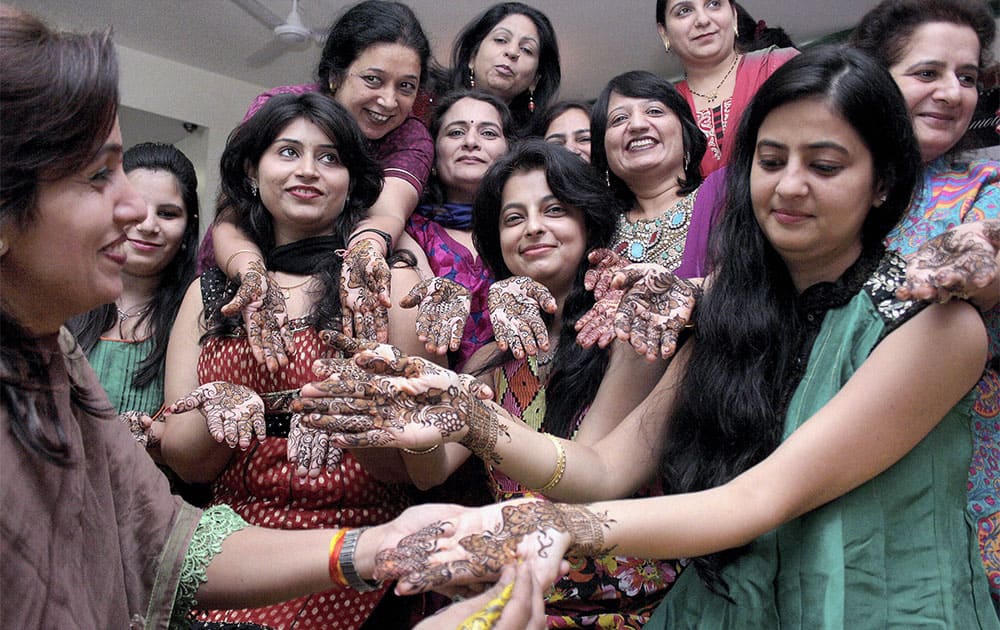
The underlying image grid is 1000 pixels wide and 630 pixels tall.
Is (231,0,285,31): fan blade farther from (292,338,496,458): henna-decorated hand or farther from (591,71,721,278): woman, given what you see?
(292,338,496,458): henna-decorated hand

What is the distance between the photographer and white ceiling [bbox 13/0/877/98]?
5.00m

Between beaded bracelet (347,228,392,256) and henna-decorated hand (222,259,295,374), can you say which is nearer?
henna-decorated hand (222,259,295,374)

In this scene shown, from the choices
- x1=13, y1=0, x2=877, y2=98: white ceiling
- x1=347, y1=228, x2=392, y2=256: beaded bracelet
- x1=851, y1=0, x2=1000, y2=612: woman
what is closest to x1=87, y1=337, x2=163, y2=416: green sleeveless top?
x1=347, y1=228, x2=392, y2=256: beaded bracelet

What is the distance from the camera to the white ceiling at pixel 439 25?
16.4 feet

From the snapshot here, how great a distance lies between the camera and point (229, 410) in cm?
190

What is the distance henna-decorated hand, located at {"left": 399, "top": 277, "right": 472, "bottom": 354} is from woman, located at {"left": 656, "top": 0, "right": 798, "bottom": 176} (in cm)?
109

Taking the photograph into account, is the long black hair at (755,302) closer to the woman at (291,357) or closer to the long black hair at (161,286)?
the woman at (291,357)

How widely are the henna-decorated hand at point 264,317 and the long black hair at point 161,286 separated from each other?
0.57 metres

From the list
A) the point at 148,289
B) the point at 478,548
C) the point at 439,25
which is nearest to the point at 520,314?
the point at 478,548

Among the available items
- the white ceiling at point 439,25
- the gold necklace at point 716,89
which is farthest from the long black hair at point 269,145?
the white ceiling at point 439,25

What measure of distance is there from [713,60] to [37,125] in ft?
7.25

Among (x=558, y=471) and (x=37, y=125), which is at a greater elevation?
(x=37, y=125)

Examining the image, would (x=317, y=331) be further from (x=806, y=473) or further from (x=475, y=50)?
(x=475, y=50)

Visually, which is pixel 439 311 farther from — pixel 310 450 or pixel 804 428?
pixel 804 428
